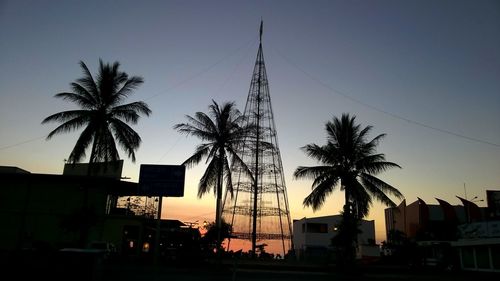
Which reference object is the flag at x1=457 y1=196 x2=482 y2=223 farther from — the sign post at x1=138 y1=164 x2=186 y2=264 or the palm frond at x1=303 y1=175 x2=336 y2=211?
the sign post at x1=138 y1=164 x2=186 y2=264

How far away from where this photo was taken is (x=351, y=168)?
29781mm

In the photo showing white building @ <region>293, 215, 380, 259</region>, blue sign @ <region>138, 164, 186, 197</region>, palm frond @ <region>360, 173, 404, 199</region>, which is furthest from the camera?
white building @ <region>293, 215, 380, 259</region>

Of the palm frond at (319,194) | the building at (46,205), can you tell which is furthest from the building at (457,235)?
the building at (46,205)

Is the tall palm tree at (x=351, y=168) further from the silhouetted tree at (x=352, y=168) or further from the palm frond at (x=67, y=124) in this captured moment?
the palm frond at (x=67, y=124)

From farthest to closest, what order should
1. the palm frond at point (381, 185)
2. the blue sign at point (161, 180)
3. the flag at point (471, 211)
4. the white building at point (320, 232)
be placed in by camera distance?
the white building at point (320, 232), the flag at point (471, 211), the palm frond at point (381, 185), the blue sign at point (161, 180)

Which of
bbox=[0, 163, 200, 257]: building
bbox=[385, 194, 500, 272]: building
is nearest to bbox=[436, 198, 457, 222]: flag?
bbox=[385, 194, 500, 272]: building

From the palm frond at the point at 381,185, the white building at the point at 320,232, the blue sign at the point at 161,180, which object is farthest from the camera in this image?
the white building at the point at 320,232

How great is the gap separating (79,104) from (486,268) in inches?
1304

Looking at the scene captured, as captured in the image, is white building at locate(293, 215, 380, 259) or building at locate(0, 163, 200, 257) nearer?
building at locate(0, 163, 200, 257)

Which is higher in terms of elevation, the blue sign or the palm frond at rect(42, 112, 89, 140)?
the palm frond at rect(42, 112, 89, 140)

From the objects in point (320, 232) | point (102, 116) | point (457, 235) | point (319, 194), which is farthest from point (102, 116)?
point (320, 232)

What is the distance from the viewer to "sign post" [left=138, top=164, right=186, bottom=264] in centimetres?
2330

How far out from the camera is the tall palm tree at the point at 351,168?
29.4 metres

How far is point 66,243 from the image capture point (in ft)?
100
